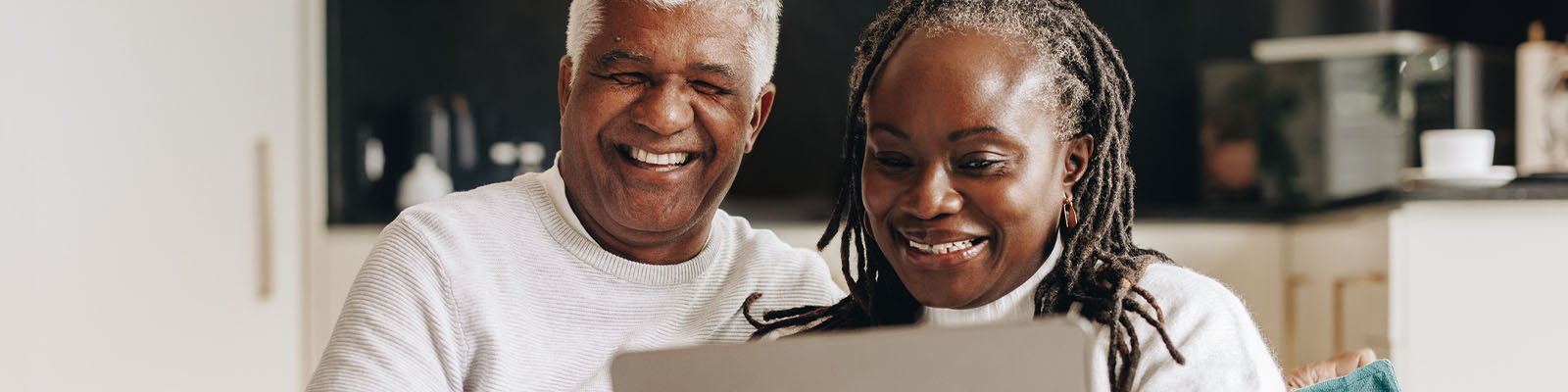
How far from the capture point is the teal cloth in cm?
106

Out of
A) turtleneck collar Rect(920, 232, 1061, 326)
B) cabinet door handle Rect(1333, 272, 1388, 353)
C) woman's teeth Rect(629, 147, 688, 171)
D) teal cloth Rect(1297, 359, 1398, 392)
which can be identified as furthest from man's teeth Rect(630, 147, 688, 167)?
cabinet door handle Rect(1333, 272, 1388, 353)

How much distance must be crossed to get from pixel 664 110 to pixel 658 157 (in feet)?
0.18

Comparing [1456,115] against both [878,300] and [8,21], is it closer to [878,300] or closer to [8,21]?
[878,300]

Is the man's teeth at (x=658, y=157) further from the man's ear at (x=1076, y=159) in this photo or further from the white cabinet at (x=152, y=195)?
the white cabinet at (x=152, y=195)

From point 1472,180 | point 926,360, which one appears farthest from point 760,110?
point 1472,180

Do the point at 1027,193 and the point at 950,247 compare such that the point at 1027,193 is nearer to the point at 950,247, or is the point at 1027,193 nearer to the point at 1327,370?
the point at 950,247

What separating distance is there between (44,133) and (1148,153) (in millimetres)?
2556

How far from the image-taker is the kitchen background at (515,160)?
2012mm

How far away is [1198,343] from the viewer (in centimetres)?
87

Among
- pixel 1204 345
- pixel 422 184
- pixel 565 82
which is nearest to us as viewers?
pixel 1204 345

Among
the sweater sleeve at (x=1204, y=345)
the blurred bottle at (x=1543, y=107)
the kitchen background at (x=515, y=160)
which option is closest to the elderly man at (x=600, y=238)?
the sweater sleeve at (x=1204, y=345)

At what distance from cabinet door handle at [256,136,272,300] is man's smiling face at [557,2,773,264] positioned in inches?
60.1

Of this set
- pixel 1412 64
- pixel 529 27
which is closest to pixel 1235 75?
pixel 1412 64

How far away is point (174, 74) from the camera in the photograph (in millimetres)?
2252
